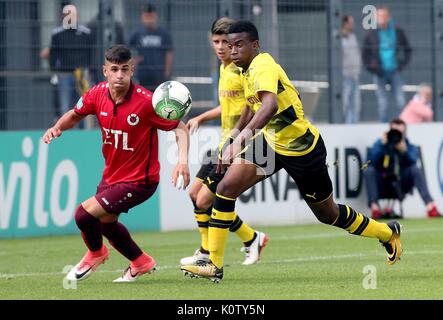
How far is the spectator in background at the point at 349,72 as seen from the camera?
17.9 meters

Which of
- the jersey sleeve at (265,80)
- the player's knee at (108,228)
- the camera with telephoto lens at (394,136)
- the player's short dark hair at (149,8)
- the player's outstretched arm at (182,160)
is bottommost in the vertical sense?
the camera with telephoto lens at (394,136)

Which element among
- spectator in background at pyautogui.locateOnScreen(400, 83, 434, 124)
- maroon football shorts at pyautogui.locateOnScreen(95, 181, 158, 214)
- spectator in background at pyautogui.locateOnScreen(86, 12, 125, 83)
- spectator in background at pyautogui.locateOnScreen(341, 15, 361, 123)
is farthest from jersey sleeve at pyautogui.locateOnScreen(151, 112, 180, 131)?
spectator in background at pyautogui.locateOnScreen(400, 83, 434, 124)

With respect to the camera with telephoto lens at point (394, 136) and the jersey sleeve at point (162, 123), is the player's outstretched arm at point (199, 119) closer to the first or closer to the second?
the jersey sleeve at point (162, 123)

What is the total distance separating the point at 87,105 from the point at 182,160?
1.11 m

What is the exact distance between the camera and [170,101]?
10.0 m

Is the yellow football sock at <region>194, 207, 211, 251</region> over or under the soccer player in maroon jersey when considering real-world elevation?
under

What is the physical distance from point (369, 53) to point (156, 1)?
11.4ft

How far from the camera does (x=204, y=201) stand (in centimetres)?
1207

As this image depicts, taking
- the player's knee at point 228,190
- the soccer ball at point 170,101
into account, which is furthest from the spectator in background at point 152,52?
the player's knee at point 228,190

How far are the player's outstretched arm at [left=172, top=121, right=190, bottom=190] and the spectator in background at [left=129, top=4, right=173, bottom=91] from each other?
20.9 ft

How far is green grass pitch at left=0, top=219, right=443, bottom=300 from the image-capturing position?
912 cm

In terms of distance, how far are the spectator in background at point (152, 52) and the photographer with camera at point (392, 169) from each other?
11.1 ft

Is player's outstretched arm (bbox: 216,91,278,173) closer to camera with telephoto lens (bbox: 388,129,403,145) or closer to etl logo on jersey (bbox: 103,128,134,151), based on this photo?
etl logo on jersey (bbox: 103,128,134,151)

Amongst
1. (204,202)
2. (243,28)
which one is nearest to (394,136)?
(204,202)
